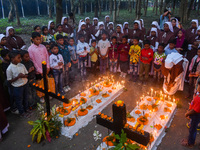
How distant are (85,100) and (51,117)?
1.53m

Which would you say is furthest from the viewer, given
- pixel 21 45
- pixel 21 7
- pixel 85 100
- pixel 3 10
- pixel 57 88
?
pixel 21 7

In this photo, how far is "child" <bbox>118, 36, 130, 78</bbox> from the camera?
7.68m

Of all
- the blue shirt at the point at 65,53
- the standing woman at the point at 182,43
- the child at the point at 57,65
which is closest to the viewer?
the child at the point at 57,65

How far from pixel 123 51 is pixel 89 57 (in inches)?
73.0

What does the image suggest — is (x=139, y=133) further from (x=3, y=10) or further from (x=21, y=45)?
(x=3, y=10)

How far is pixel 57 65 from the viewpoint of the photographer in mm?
6266

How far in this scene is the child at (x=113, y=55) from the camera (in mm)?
7996

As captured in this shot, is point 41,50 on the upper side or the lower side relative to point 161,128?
upper

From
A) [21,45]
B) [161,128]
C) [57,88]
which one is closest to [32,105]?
[57,88]

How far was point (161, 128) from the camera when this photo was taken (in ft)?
14.5

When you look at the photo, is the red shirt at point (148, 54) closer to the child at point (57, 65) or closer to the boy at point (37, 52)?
the child at point (57, 65)

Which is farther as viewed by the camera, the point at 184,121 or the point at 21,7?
the point at 21,7

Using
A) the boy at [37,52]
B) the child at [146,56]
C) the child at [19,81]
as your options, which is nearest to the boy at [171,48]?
the child at [146,56]

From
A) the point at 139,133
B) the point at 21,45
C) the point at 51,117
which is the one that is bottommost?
the point at 51,117
